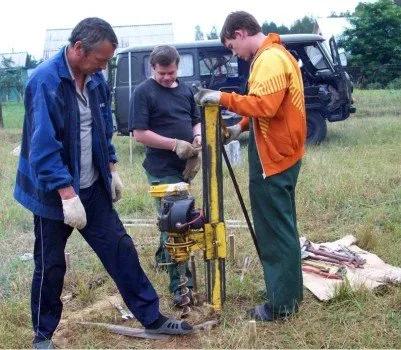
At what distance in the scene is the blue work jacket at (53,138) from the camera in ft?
9.32

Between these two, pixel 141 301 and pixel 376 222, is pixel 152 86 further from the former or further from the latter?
pixel 376 222

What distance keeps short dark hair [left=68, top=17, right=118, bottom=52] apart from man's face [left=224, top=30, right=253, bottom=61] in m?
0.80

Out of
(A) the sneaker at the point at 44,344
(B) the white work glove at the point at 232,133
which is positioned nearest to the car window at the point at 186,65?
(B) the white work glove at the point at 232,133

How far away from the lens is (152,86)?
4000mm

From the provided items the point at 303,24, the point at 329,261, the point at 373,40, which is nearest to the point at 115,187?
the point at 329,261

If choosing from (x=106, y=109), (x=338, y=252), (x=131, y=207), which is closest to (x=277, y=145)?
(x=106, y=109)

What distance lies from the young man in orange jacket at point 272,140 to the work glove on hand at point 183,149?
0.49m

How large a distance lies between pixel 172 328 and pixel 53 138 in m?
1.37

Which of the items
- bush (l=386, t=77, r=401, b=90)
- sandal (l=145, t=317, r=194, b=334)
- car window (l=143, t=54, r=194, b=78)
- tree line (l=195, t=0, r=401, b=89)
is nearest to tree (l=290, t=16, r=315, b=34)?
tree line (l=195, t=0, r=401, b=89)

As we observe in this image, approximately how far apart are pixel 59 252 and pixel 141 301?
569mm

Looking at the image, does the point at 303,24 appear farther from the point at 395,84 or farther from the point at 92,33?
the point at 92,33

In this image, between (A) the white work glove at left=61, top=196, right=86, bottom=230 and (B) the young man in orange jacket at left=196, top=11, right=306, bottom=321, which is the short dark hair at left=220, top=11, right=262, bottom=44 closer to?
(B) the young man in orange jacket at left=196, top=11, right=306, bottom=321

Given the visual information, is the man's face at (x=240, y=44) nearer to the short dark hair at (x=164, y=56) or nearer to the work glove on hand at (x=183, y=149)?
the short dark hair at (x=164, y=56)

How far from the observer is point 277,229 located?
3459 millimetres
